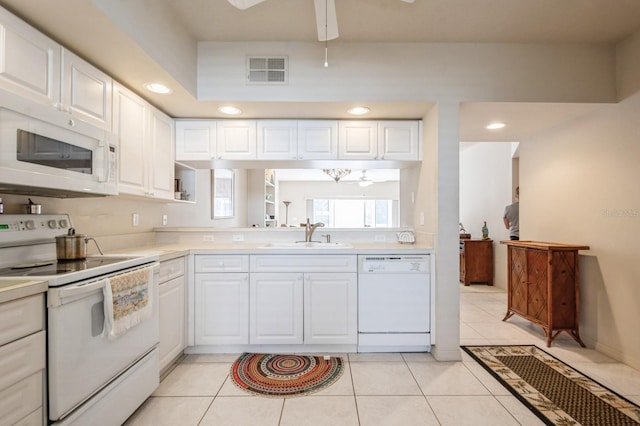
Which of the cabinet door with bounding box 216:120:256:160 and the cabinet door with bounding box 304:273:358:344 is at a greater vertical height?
Result: the cabinet door with bounding box 216:120:256:160

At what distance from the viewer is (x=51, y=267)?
5.09 feet

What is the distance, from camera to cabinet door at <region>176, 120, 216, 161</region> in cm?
285

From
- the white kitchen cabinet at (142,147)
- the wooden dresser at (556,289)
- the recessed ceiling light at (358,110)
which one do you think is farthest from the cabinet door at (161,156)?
the wooden dresser at (556,289)

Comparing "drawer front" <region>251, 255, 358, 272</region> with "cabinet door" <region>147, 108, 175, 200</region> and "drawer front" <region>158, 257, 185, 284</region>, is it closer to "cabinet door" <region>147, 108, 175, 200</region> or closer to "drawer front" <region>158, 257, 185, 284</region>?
"drawer front" <region>158, 257, 185, 284</region>

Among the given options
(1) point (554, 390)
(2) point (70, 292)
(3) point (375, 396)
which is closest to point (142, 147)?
(2) point (70, 292)

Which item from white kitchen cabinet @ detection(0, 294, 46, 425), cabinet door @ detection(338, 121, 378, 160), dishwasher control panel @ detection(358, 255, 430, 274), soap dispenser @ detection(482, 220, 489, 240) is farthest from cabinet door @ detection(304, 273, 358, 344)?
soap dispenser @ detection(482, 220, 489, 240)

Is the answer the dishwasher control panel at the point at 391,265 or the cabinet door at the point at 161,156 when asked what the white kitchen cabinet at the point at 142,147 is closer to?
the cabinet door at the point at 161,156

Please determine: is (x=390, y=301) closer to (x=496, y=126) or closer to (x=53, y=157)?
(x=496, y=126)

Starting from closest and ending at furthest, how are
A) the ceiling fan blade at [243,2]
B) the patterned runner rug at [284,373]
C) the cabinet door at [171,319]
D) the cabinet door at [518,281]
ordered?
the ceiling fan blade at [243,2]
the patterned runner rug at [284,373]
the cabinet door at [171,319]
the cabinet door at [518,281]

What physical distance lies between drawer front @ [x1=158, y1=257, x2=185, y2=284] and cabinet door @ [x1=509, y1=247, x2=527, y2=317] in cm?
323

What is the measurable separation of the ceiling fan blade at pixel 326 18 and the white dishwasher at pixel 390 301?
5.56 ft

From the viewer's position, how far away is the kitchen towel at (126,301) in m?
1.50

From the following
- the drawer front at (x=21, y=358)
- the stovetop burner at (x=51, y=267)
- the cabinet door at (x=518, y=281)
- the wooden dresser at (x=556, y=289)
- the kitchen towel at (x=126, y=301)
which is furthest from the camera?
the cabinet door at (x=518, y=281)

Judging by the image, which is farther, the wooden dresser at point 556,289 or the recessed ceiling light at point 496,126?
the recessed ceiling light at point 496,126
